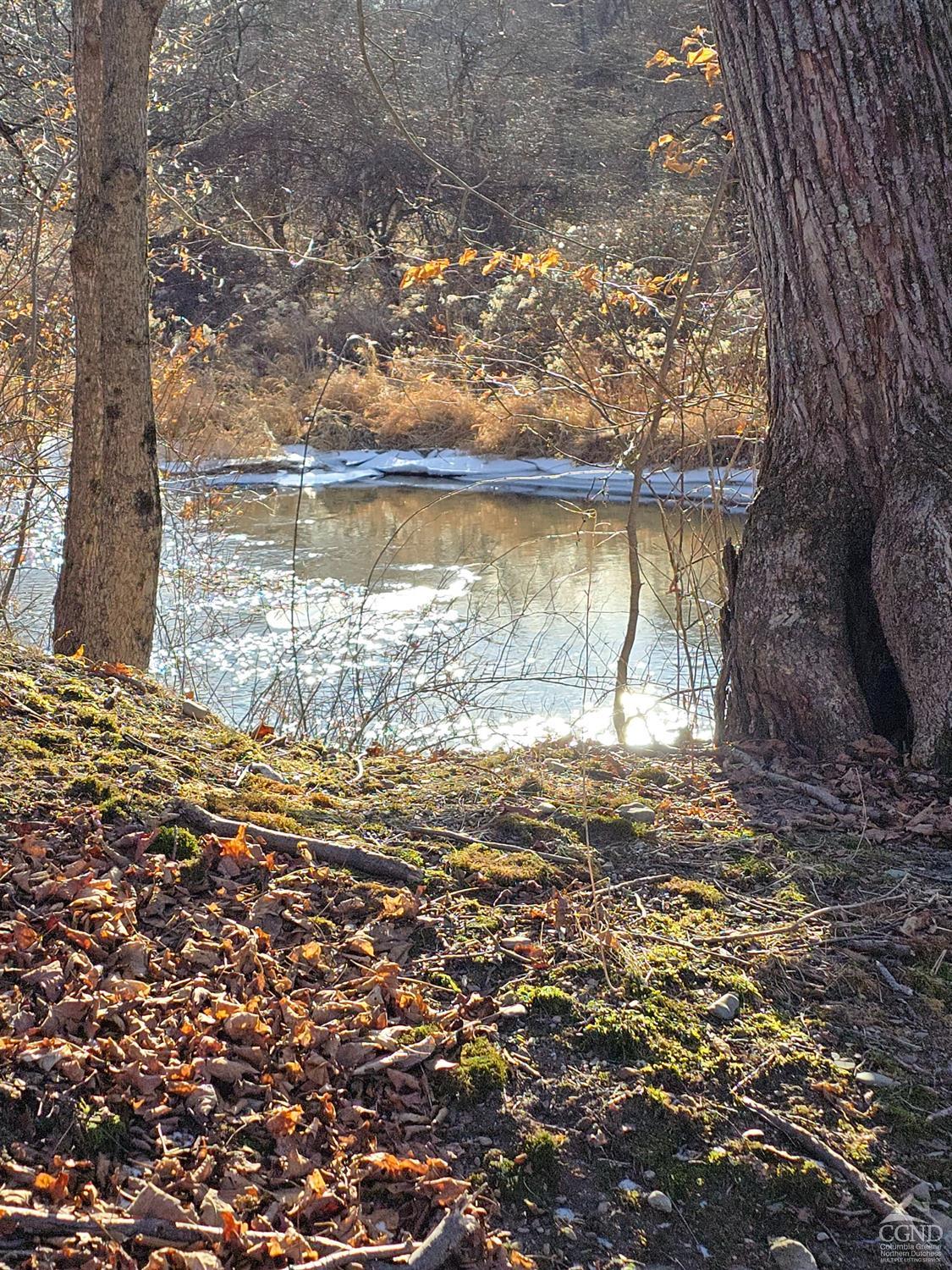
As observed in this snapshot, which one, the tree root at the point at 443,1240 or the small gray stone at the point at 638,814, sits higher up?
the small gray stone at the point at 638,814

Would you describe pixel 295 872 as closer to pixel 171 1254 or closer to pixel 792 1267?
pixel 171 1254

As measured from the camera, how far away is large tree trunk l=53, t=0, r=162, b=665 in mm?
4547

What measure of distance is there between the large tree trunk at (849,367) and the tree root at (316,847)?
151 centimetres

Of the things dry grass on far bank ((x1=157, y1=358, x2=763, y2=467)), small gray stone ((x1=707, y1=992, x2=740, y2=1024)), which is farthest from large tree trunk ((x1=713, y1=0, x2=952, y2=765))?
dry grass on far bank ((x1=157, y1=358, x2=763, y2=467))

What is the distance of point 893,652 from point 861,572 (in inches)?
12.2

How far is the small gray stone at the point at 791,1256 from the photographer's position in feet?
5.14

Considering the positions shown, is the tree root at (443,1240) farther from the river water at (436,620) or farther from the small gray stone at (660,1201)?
the river water at (436,620)

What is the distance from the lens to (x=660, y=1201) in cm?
165

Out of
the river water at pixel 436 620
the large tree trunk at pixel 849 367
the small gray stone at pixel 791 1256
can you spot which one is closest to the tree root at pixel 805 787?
the large tree trunk at pixel 849 367

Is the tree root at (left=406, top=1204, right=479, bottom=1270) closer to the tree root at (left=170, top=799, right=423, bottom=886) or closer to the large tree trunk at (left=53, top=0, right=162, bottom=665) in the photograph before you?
the tree root at (left=170, top=799, right=423, bottom=886)

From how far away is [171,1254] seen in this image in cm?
144

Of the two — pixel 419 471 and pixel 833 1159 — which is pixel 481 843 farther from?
pixel 419 471

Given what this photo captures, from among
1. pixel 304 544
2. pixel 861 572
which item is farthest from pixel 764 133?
pixel 304 544

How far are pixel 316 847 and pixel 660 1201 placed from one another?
3.55 ft
